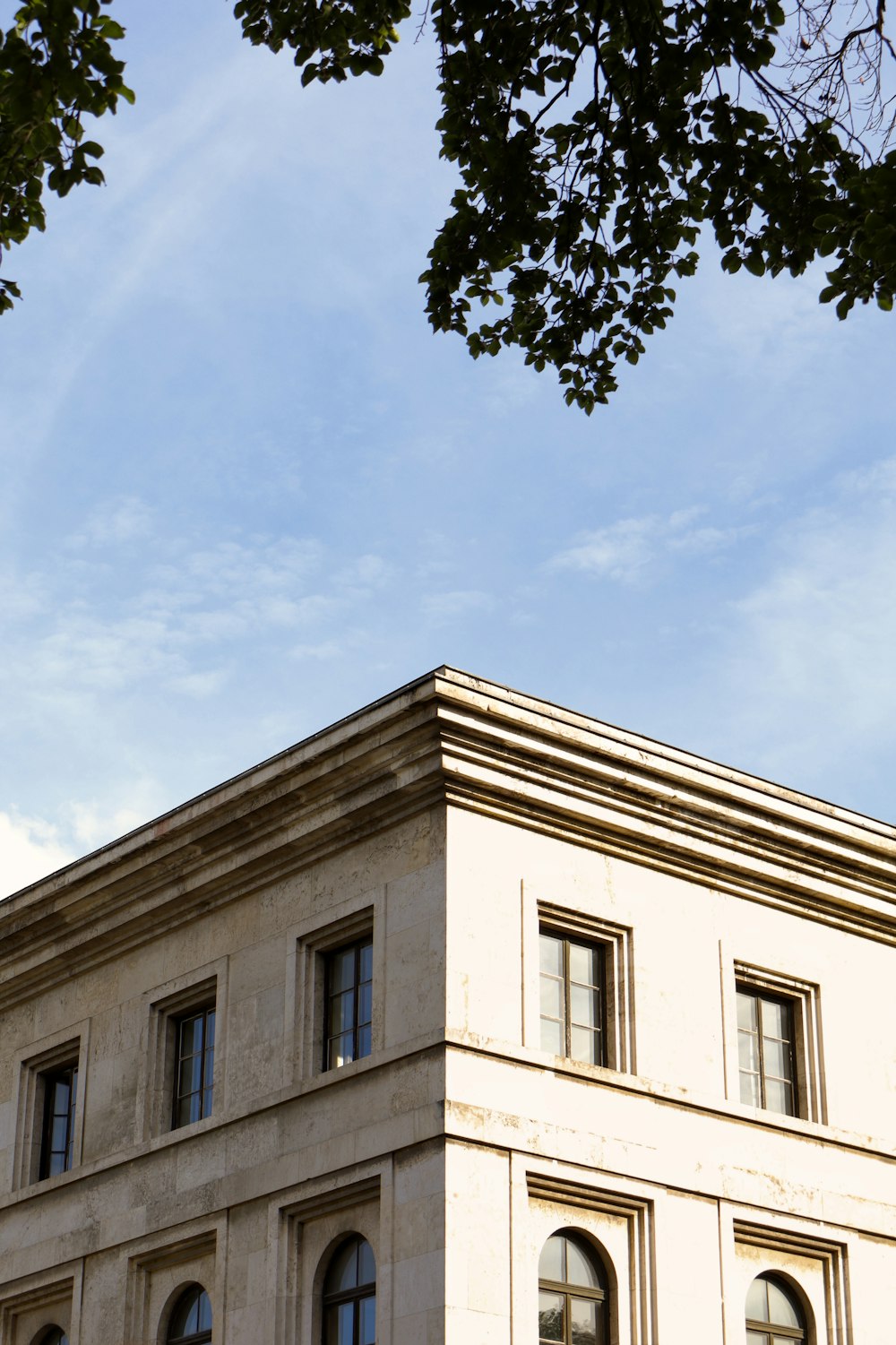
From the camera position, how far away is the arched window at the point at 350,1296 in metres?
21.5

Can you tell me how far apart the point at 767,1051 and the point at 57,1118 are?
939 centimetres

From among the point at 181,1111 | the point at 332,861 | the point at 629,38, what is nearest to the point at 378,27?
the point at 629,38

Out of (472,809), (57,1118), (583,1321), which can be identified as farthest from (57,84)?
(57,1118)

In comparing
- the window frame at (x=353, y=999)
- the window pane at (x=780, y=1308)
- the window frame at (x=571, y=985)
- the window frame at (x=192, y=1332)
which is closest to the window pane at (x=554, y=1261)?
the window frame at (x=571, y=985)

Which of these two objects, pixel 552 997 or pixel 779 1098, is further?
pixel 779 1098

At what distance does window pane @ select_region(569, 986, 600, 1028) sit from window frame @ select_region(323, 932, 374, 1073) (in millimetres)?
2276

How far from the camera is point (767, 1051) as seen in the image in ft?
81.1

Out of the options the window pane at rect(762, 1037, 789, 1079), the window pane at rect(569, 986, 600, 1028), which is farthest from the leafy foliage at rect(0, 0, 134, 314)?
the window pane at rect(762, 1037, 789, 1079)

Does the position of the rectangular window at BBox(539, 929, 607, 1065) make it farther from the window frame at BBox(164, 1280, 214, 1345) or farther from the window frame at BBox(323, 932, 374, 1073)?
the window frame at BBox(164, 1280, 214, 1345)

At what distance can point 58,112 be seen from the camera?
12148 mm

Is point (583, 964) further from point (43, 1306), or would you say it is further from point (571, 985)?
point (43, 1306)

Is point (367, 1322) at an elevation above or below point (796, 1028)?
below

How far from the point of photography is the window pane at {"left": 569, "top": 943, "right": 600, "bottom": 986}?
2325cm

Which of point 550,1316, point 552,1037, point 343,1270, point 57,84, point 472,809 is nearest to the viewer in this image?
point 57,84
